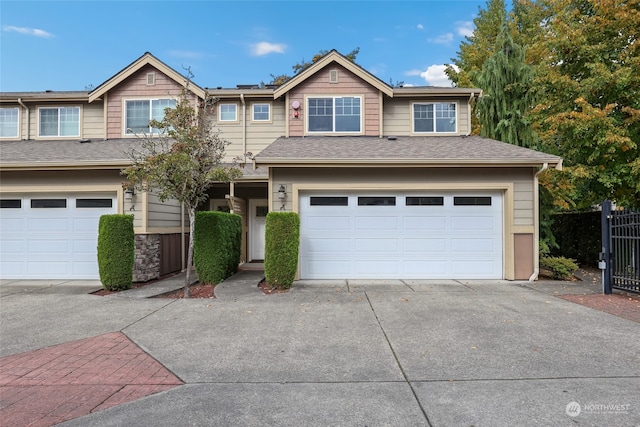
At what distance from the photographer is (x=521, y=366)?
3.70 metres

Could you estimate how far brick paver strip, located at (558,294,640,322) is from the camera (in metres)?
5.74

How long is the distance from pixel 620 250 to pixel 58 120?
16.5 meters

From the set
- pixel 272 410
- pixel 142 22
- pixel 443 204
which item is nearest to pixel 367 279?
pixel 443 204

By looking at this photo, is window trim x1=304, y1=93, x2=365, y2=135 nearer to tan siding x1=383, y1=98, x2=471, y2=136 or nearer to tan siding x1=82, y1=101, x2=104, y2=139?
tan siding x1=383, y1=98, x2=471, y2=136

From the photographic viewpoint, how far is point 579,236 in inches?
476

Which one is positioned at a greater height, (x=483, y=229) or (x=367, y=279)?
(x=483, y=229)

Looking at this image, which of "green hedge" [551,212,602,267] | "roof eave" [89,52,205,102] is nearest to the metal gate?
"green hedge" [551,212,602,267]

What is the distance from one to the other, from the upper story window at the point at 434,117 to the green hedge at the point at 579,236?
555 cm

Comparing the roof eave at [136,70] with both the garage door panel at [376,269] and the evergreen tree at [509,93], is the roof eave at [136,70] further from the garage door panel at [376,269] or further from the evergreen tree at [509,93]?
the evergreen tree at [509,93]

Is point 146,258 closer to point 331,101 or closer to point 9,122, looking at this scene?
point 331,101

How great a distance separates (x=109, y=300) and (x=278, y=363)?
193 inches

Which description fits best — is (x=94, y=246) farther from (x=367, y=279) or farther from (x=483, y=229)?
(x=483, y=229)

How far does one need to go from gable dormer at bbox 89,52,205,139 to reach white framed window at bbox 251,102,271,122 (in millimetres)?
1747

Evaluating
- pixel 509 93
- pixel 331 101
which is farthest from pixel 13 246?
pixel 509 93
